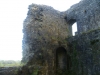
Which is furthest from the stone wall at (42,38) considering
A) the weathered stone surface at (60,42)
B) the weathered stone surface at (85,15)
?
the weathered stone surface at (85,15)

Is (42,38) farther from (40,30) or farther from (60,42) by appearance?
(60,42)

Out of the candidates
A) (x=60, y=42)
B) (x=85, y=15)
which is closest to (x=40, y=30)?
(x=60, y=42)

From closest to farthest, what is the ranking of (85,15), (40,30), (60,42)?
(40,30) → (60,42) → (85,15)

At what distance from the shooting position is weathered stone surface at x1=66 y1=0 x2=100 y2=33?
589 inches

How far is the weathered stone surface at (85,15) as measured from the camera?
14970 mm

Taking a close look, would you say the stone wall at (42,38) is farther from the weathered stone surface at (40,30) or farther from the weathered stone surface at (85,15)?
the weathered stone surface at (85,15)

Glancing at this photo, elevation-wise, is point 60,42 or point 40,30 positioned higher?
point 40,30

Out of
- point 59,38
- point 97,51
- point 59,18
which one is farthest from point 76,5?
point 97,51

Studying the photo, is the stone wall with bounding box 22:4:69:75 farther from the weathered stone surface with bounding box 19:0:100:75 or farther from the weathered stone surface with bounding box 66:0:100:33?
the weathered stone surface with bounding box 66:0:100:33

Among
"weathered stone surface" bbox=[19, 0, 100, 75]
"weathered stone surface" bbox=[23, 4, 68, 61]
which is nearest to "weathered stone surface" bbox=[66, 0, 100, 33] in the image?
"weathered stone surface" bbox=[19, 0, 100, 75]

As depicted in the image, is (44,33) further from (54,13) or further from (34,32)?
(54,13)

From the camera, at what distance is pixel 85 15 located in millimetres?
15734

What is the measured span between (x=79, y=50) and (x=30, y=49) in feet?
10.2

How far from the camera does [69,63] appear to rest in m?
14.5
